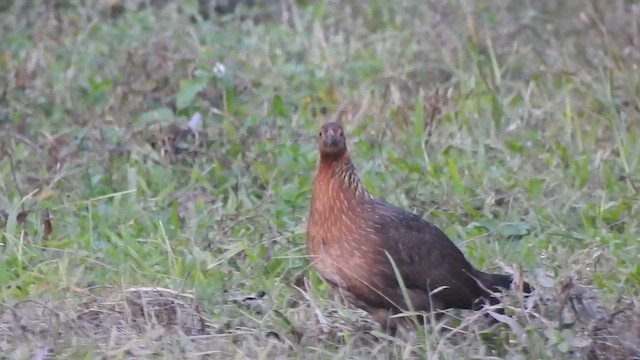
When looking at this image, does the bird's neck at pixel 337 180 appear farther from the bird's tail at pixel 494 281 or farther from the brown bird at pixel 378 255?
the bird's tail at pixel 494 281

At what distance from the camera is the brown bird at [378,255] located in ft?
17.1

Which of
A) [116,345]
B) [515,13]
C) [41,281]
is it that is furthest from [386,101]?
[116,345]

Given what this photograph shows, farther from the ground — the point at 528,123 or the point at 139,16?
the point at 139,16

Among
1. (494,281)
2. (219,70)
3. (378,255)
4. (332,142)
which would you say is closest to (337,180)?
(332,142)

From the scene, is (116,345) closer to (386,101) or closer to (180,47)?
(386,101)

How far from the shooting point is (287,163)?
714 centimetres

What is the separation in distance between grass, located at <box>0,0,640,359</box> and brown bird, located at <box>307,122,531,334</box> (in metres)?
0.13

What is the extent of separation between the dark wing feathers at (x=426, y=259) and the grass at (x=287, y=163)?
13cm

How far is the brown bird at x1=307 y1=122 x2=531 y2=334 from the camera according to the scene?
5219 millimetres

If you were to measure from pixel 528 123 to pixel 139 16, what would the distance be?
2.83 meters

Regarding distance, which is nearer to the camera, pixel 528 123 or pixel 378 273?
pixel 378 273

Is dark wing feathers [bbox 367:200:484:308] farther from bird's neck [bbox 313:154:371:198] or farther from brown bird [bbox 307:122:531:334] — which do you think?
bird's neck [bbox 313:154:371:198]

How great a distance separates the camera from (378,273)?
5219 millimetres

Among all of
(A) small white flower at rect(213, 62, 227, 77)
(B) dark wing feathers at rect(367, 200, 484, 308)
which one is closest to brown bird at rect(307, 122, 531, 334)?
(B) dark wing feathers at rect(367, 200, 484, 308)
